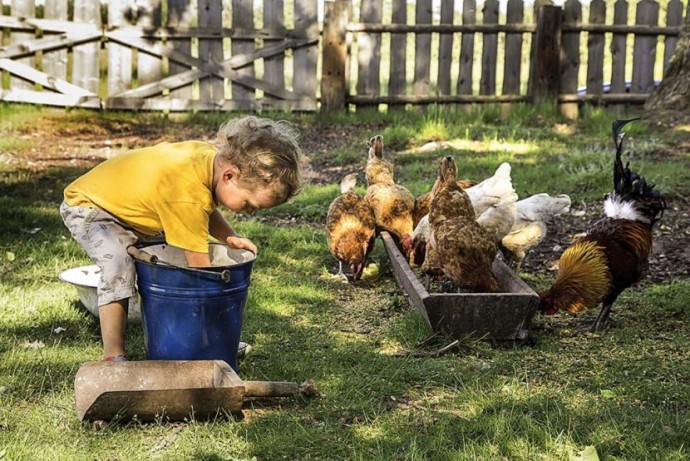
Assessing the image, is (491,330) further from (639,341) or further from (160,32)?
(160,32)

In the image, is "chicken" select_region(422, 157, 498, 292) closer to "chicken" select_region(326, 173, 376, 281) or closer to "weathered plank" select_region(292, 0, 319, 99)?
"chicken" select_region(326, 173, 376, 281)

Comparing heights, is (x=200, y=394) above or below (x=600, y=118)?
below

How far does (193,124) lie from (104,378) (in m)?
8.43

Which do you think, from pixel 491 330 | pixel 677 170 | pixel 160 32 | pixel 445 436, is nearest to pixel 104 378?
pixel 445 436

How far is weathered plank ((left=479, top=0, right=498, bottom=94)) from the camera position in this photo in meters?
11.8

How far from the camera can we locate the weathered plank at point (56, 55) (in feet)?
37.2

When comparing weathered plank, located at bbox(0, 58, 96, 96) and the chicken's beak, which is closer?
the chicken's beak

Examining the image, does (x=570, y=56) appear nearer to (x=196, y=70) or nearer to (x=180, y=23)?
(x=196, y=70)

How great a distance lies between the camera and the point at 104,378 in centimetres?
338

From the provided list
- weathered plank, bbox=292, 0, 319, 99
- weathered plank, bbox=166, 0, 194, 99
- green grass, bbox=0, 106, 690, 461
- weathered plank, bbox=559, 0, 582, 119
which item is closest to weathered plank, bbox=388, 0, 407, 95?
weathered plank, bbox=292, 0, 319, 99

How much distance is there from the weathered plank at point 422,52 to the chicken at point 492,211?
6052mm

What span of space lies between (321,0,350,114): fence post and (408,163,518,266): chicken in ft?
19.5

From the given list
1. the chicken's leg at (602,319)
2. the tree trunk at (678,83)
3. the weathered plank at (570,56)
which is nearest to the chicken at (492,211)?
the chicken's leg at (602,319)

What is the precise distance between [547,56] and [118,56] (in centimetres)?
630
